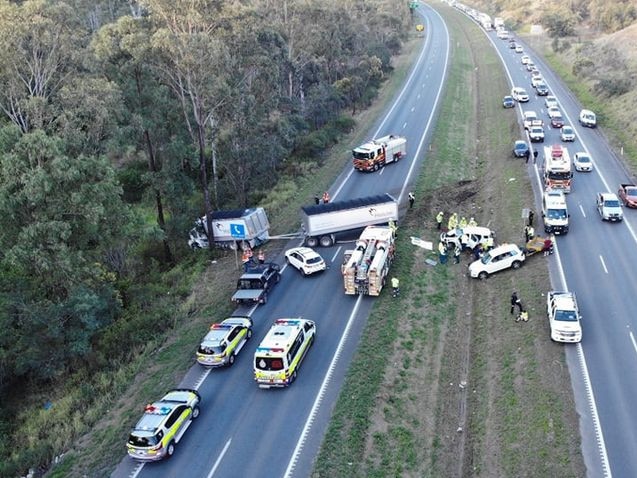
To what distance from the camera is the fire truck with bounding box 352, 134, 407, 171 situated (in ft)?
187

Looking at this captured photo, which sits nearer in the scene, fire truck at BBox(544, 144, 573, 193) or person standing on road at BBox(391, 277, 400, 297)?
person standing on road at BBox(391, 277, 400, 297)

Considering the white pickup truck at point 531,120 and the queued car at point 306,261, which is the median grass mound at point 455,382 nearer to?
the queued car at point 306,261

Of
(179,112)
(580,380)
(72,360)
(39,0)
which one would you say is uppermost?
(39,0)

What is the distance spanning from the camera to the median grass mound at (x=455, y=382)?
23281 mm

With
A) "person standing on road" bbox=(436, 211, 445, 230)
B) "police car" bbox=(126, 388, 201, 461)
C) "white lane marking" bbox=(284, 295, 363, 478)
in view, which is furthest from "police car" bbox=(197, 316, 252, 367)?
"person standing on road" bbox=(436, 211, 445, 230)

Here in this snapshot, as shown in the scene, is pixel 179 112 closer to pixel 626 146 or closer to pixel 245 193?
pixel 245 193

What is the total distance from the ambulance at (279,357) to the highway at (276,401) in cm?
59

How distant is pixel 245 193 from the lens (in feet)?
180

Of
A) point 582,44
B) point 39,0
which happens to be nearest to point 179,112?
point 39,0

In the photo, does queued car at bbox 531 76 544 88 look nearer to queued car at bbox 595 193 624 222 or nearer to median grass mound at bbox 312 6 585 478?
median grass mound at bbox 312 6 585 478

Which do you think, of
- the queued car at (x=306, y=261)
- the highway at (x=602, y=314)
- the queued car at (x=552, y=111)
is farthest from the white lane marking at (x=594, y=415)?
the queued car at (x=552, y=111)

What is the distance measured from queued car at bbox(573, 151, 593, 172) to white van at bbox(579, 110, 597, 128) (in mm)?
13977

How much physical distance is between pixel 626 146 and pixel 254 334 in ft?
149

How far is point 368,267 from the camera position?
114 ft
